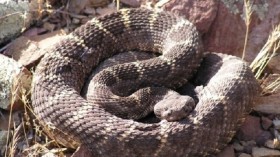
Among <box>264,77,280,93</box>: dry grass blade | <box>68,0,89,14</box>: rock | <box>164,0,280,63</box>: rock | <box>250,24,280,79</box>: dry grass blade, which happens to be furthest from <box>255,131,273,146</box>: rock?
<box>68,0,89,14</box>: rock

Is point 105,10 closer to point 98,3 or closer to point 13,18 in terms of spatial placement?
point 98,3

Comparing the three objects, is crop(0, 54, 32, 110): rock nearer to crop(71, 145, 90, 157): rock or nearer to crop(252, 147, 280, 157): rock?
crop(71, 145, 90, 157): rock

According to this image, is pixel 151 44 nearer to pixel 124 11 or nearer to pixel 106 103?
pixel 124 11

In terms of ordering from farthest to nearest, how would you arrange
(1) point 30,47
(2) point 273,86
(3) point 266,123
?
(1) point 30,47 < (2) point 273,86 < (3) point 266,123

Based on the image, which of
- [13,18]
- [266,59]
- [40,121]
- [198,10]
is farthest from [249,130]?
[13,18]

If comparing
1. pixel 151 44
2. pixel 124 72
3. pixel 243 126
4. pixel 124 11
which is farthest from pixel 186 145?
pixel 124 11

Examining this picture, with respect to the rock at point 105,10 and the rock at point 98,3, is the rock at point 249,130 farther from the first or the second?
the rock at point 98,3
